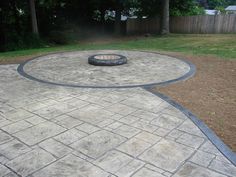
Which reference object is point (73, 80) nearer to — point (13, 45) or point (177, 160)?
point (177, 160)

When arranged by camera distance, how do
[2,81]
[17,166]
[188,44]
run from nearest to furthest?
[17,166], [2,81], [188,44]

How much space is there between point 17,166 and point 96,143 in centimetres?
92

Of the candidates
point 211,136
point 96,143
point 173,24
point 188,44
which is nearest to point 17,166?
point 96,143

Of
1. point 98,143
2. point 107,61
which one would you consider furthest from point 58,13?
point 98,143

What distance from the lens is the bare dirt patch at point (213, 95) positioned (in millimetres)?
Result: 3594

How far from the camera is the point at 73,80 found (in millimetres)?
5824

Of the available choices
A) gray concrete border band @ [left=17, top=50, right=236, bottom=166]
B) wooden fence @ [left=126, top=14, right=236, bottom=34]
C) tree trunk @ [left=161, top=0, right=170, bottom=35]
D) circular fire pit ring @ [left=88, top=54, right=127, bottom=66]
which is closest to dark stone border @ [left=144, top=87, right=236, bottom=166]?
gray concrete border band @ [left=17, top=50, right=236, bottom=166]

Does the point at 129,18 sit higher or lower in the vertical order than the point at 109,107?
higher

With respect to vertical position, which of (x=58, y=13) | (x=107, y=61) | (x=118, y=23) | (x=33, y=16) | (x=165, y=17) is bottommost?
(x=107, y=61)

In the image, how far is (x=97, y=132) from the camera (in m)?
3.40

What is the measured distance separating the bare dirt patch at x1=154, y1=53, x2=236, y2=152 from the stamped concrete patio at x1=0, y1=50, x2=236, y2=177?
294 millimetres

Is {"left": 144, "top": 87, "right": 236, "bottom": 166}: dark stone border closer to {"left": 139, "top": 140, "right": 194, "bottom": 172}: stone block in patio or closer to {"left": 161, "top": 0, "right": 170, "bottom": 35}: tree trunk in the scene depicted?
{"left": 139, "top": 140, "right": 194, "bottom": 172}: stone block in patio

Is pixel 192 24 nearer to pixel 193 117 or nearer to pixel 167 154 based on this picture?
pixel 193 117

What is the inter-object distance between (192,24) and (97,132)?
45.7 ft
